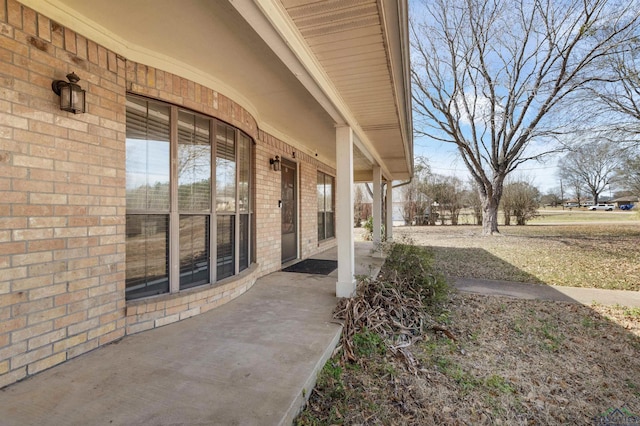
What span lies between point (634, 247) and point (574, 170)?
43603 millimetres

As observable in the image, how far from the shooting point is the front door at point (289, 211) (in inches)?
251

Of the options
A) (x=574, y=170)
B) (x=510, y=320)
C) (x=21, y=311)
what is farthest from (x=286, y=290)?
(x=574, y=170)

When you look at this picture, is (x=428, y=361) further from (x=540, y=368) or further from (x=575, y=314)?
(x=575, y=314)

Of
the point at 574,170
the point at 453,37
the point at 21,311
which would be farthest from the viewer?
the point at 574,170

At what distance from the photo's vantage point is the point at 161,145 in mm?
3160

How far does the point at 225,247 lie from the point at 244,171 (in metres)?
1.20

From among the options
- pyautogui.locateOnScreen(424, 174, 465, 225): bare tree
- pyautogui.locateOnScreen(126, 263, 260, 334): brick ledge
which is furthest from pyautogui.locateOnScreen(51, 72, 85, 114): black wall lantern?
pyautogui.locateOnScreen(424, 174, 465, 225): bare tree

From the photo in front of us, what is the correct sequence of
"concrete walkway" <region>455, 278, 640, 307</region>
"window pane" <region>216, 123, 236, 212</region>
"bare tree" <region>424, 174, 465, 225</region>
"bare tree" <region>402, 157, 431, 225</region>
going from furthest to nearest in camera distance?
"bare tree" <region>402, 157, 431, 225</region>
"bare tree" <region>424, 174, 465, 225</region>
"concrete walkway" <region>455, 278, 640, 307</region>
"window pane" <region>216, 123, 236, 212</region>

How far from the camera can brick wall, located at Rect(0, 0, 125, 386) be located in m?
2.03

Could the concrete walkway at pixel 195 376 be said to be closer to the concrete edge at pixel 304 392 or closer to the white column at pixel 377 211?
the concrete edge at pixel 304 392

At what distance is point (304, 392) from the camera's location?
6.72 ft

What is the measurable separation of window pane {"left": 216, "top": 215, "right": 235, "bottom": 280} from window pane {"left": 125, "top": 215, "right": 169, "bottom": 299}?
71 centimetres

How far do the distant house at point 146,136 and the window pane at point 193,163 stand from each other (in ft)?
0.06

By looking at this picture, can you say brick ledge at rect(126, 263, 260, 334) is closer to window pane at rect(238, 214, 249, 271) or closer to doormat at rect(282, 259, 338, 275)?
window pane at rect(238, 214, 249, 271)
